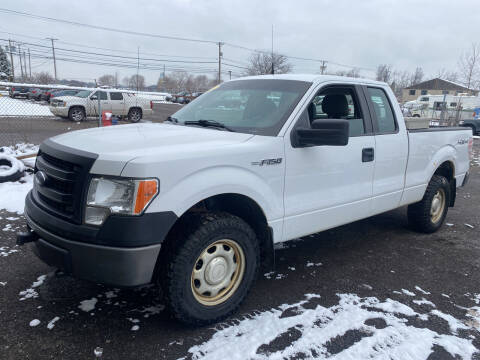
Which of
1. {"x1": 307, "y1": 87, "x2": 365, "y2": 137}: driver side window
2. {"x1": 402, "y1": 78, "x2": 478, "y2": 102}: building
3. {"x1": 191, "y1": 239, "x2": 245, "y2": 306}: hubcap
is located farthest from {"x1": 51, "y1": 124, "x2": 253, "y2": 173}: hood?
{"x1": 402, "y1": 78, "x2": 478, "y2": 102}: building

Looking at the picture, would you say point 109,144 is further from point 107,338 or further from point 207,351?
point 207,351

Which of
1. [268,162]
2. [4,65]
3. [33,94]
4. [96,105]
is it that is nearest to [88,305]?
[268,162]

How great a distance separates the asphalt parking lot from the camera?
262cm

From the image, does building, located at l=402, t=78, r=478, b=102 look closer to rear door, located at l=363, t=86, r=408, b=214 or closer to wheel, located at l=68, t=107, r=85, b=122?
wheel, located at l=68, t=107, r=85, b=122

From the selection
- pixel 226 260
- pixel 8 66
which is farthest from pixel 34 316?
pixel 8 66

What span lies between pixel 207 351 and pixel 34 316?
4.53 ft

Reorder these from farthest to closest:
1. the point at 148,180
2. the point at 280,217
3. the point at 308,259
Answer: the point at 308,259, the point at 280,217, the point at 148,180

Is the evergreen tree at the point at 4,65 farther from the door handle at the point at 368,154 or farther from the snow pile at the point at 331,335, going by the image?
the snow pile at the point at 331,335

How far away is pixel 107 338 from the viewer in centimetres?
268

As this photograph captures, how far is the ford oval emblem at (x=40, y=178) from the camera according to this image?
9.12 feet

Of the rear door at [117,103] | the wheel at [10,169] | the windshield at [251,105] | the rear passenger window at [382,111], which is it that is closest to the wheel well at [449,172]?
the rear passenger window at [382,111]

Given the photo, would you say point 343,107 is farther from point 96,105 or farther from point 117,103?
point 117,103

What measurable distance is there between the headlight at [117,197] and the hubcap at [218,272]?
2.05 ft

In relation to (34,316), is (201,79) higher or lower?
higher
